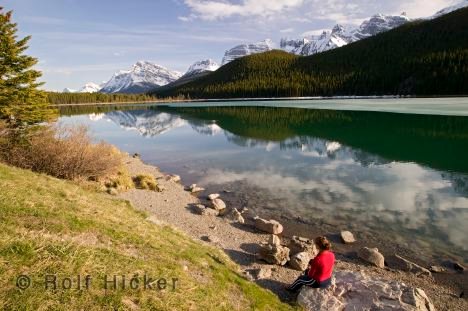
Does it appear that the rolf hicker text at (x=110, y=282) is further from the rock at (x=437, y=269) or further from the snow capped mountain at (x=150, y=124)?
the snow capped mountain at (x=150, y=124)

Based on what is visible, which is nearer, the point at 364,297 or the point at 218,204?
the point at 364,297

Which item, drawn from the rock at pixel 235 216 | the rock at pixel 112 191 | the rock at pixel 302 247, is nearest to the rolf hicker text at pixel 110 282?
the rock at pixel 302 247

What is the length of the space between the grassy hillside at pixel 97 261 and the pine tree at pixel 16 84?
10.8 meters

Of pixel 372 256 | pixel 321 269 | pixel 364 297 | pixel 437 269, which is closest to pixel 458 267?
pixel 437 269

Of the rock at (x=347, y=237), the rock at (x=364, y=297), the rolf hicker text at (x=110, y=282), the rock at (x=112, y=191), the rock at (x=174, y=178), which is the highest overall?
the rolf hicker text at (x=110, y=282)

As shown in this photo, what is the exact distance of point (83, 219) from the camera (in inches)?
492

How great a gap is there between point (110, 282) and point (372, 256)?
41.5 feet

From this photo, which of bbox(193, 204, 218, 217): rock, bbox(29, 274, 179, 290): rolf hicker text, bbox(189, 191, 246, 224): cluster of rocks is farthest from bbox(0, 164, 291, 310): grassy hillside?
bbox(193, 204, 218, 217): rock

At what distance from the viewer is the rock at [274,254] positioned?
16.1 m

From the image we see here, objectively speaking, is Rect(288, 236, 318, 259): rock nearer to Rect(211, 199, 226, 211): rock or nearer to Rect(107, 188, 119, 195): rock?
Rect(211, 199, 226, 211): rock

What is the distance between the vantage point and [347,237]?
18.7 m

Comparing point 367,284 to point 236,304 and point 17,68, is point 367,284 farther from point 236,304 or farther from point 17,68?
point 17,68

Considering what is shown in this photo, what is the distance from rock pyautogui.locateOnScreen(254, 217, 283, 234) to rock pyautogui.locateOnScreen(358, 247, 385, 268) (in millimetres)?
4765

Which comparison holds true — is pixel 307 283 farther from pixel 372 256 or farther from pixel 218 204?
pixel 218 204
